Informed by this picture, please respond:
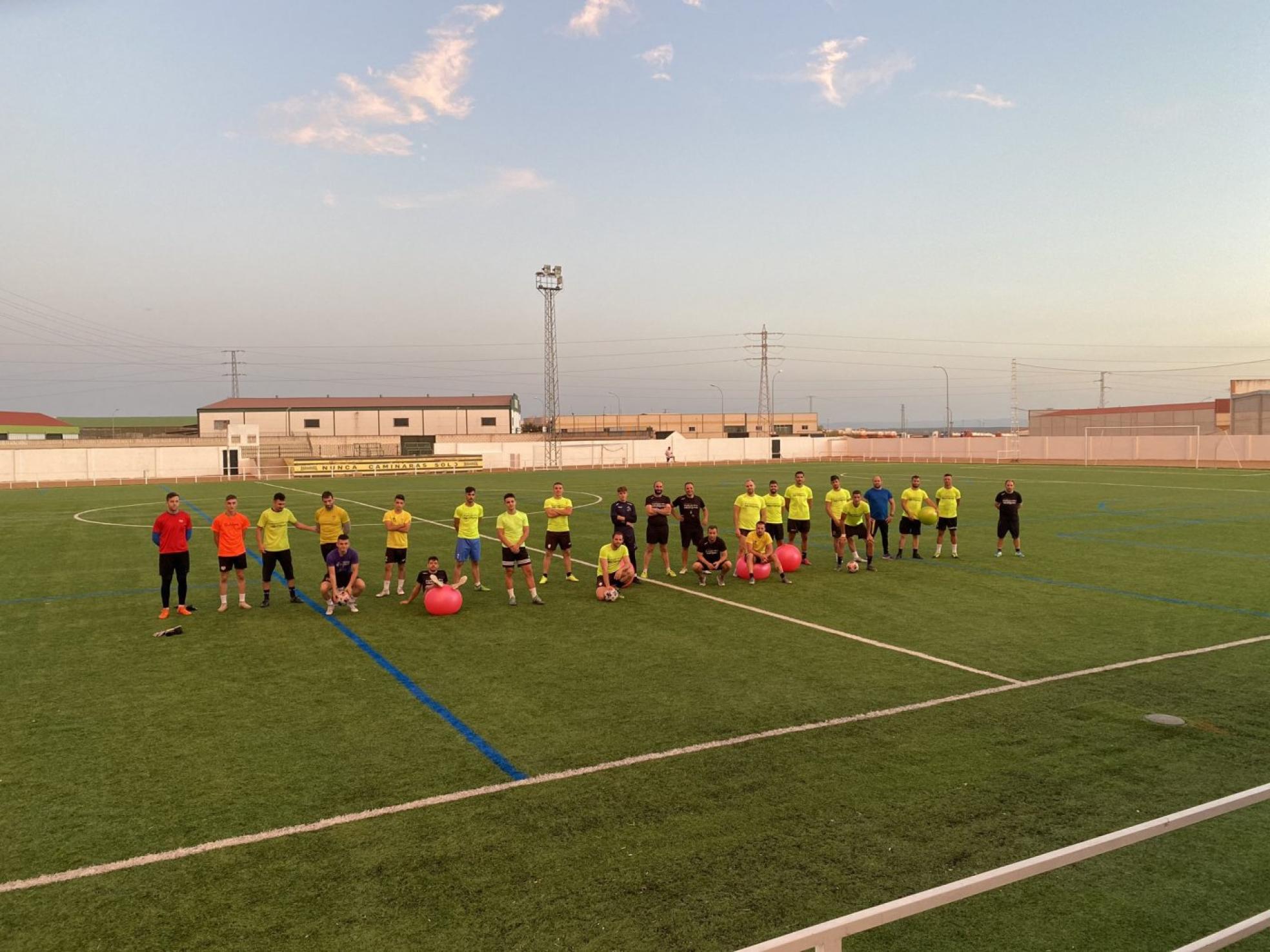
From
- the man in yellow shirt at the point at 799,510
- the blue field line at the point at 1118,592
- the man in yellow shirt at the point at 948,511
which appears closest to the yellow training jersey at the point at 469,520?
the man in yellow shirt at the point at 799,510

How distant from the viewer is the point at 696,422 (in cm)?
15112

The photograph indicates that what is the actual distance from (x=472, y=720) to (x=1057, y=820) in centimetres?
548

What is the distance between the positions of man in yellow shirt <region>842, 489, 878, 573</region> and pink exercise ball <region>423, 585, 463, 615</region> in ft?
27.9

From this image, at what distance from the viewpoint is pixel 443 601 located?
44.5ft

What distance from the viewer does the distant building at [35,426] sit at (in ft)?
316

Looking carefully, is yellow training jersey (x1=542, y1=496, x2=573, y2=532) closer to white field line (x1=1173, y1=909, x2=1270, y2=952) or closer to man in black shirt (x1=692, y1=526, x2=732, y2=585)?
man in black shirt (x1=692, y1=526, x2=732, y2=585)

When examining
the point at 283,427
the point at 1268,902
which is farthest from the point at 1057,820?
the point at 283,427

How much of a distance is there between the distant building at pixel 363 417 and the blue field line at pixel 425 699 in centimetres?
7724

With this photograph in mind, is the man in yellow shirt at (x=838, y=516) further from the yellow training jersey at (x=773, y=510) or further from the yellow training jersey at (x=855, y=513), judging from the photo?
the yellow training jersey at (x=773, y=510)

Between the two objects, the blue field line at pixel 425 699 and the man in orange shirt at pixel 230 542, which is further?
the man in orange shirt at pixel 230 542

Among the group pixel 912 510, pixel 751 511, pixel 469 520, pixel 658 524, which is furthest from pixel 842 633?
pixel 912 510

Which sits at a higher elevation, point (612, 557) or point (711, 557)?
point (612, 557)

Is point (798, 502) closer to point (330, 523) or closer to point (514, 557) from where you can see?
point (514, 557)

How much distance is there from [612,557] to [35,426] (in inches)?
4576
